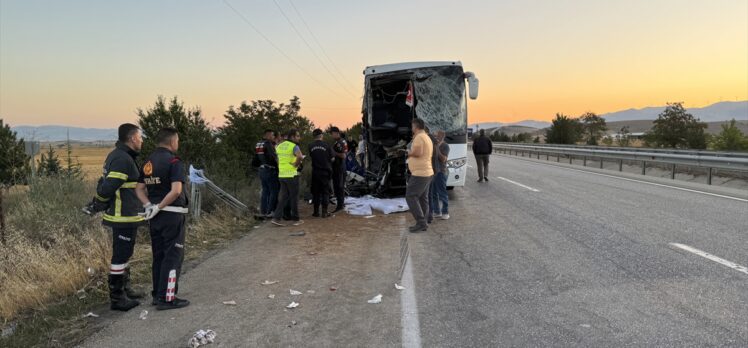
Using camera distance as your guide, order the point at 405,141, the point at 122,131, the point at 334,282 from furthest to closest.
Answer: the point at 405,141 < the point at 334,282 < the point at 122,131

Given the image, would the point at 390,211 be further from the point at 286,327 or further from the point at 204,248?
the point at 286,327

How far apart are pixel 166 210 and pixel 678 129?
43335mm

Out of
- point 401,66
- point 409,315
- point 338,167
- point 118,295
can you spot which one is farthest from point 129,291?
point 401,66

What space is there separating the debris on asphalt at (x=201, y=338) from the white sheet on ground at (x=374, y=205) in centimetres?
615

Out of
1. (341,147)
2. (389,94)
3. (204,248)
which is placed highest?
(389,94)

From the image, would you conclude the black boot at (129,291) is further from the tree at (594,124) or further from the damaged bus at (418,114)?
the tree at (594,124)

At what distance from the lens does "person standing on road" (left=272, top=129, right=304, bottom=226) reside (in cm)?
882

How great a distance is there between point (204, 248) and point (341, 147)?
14.9ft

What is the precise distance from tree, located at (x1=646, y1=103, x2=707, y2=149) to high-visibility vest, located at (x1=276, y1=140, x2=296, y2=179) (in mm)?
38610

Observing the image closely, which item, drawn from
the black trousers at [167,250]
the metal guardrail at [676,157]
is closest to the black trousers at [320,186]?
the black trousers at [167,250]

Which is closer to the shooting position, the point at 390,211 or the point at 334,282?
the point at 334,282

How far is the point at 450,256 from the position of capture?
19.9 feet

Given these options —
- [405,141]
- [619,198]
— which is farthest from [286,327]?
[619,198]

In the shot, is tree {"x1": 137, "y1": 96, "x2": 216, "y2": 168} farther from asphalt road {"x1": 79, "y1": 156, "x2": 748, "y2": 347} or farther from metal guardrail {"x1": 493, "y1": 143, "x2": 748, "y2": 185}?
metal guardrail {"x1": 493, "y1": 143, "x2": 748, "y2": 185}
